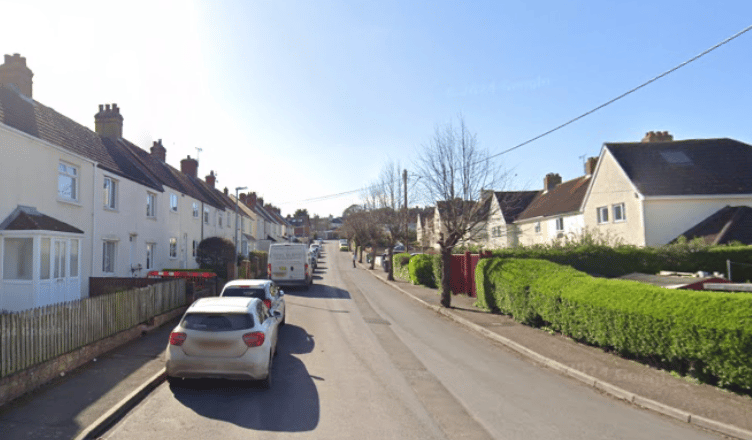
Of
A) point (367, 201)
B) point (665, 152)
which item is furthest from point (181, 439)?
point (367, 201)

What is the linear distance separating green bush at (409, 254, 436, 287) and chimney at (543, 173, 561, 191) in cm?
1760

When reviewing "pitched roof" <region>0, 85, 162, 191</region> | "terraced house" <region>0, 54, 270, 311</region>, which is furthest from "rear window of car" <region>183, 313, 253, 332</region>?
"pitched roof" <region>0, 85, 162, 191</region>

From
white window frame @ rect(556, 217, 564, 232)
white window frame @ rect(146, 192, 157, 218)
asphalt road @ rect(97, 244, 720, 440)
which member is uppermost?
white window frame @ rect(146, 192, 157, 218)

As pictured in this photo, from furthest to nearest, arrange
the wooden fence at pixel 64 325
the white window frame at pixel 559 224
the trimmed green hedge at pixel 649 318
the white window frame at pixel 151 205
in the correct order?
the white window frame at pixel 559 224
the white window frame at pixel 151 205
the trimmed green hedge at pixel 649 318
the wooden fence at pixel 64 325

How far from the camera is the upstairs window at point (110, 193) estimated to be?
19.1m

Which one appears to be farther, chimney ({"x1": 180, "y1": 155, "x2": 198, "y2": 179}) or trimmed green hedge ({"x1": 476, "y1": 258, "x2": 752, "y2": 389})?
chimney ({"x1": 180, "y1": 155, "x2": 198, "y2": 179})

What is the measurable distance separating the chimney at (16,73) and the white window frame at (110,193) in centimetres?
400

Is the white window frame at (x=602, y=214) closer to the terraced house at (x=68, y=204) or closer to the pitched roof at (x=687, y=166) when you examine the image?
the pitched roof at (x=687, y=166)

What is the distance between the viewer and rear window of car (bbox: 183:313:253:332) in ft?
25.4

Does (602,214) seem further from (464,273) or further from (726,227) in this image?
(464,273)

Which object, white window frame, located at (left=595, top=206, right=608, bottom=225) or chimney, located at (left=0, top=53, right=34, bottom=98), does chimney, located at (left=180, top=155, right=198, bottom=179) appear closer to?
chimney, located at (left=0, top=53, right=34, bottom=98)

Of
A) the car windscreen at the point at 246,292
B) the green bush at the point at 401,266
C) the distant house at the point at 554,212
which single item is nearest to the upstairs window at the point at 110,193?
the car windscreen at the point at 246,292

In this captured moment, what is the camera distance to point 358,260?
65.9 meters

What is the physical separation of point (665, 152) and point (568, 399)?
2531 centimetres
